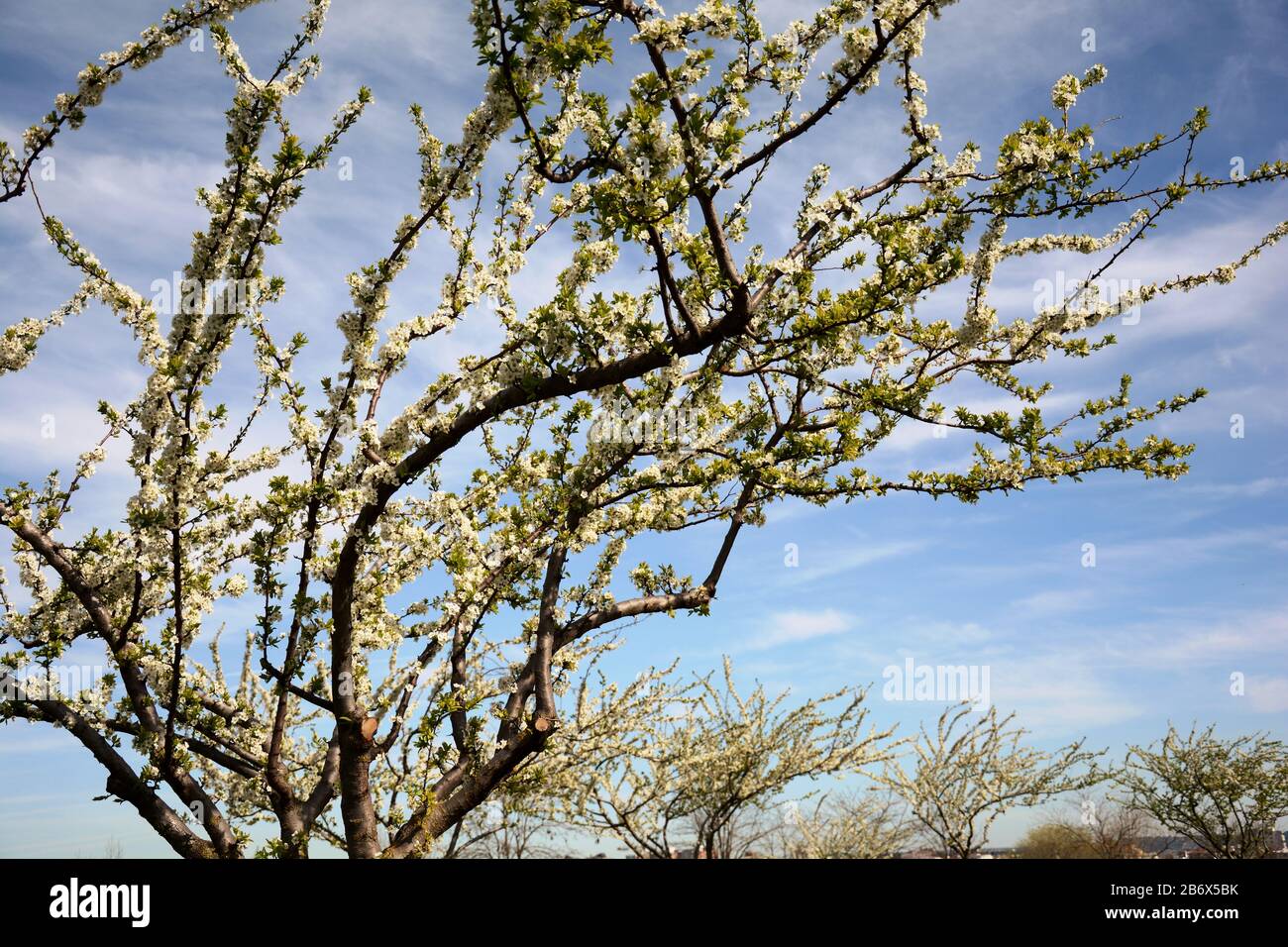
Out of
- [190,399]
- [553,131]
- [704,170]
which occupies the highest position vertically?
[553,131]

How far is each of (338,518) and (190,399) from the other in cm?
146

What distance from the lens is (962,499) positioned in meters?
6.91

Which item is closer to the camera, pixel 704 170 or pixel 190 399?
pixel 704 170

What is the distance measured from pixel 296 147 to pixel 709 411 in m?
3.65

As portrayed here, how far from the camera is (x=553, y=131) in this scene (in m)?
5.00
